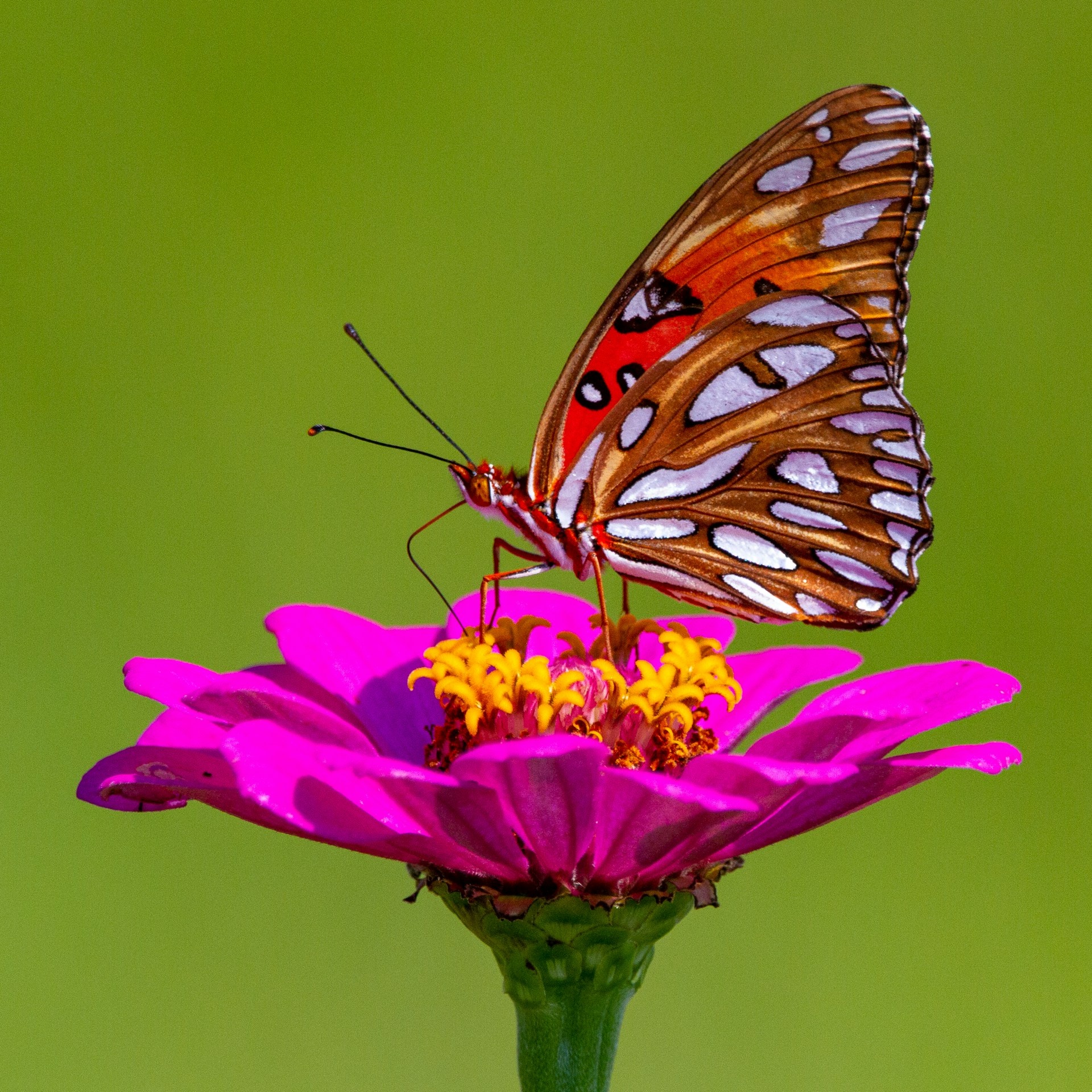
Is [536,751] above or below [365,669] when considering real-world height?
below

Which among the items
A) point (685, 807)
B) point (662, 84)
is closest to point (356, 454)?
point (662, 84)

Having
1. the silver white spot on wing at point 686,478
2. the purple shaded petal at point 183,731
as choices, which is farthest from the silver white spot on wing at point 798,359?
the purple shaded petal at point 183,731

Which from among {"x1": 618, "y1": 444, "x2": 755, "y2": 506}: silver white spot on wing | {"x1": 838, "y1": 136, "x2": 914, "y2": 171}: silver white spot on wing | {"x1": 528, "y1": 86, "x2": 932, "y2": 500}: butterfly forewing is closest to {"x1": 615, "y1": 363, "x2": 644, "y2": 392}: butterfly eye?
{"x1": 528, "y1": 86, "x2": 932, "y2": 500}: butterfly forewing

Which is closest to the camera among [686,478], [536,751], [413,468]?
[536,751]

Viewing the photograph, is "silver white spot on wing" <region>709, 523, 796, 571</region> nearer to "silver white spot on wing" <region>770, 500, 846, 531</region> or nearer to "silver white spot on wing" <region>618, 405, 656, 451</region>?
"silver white spot on wing" <region>770, 500, 846, 531</region>

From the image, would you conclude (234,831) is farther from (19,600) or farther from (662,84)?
(662,84)

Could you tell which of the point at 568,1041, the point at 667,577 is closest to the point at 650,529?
the point at 667,577

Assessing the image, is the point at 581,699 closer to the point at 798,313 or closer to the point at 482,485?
the point at 482,485
